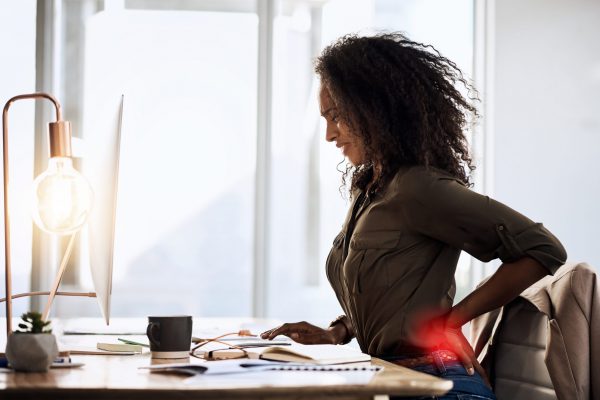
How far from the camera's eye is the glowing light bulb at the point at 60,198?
1.39 metres

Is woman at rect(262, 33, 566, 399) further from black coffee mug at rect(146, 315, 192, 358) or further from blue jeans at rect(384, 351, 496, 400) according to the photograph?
black coffee mug at rect(146, 315, 192, 358)

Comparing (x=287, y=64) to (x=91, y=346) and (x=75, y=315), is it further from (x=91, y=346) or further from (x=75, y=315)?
(x=91, y=346)

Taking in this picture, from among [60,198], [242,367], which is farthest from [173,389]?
[60,198]

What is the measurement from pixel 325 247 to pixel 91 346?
2777 mm

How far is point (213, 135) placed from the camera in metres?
4.41

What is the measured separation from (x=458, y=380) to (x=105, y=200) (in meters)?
0.72

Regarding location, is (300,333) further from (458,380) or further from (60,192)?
(60,192)

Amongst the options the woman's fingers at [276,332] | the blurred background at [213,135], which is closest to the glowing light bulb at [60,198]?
the woman's fingers at [276,332]

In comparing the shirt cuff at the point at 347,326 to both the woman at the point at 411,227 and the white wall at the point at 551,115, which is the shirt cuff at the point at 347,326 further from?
the white wall at the point at 551,115

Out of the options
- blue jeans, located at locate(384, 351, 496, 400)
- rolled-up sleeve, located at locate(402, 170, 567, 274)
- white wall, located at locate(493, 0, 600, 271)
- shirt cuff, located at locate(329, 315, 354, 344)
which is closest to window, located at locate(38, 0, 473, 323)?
white wall, located at locate(493, 0, 600, 271)

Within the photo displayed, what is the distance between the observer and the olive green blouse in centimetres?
171

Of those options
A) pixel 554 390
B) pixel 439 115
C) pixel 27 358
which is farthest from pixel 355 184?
pixel 27 358

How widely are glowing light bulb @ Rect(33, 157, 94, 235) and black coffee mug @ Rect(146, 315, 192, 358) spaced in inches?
10.0

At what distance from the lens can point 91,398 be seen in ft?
3.71
